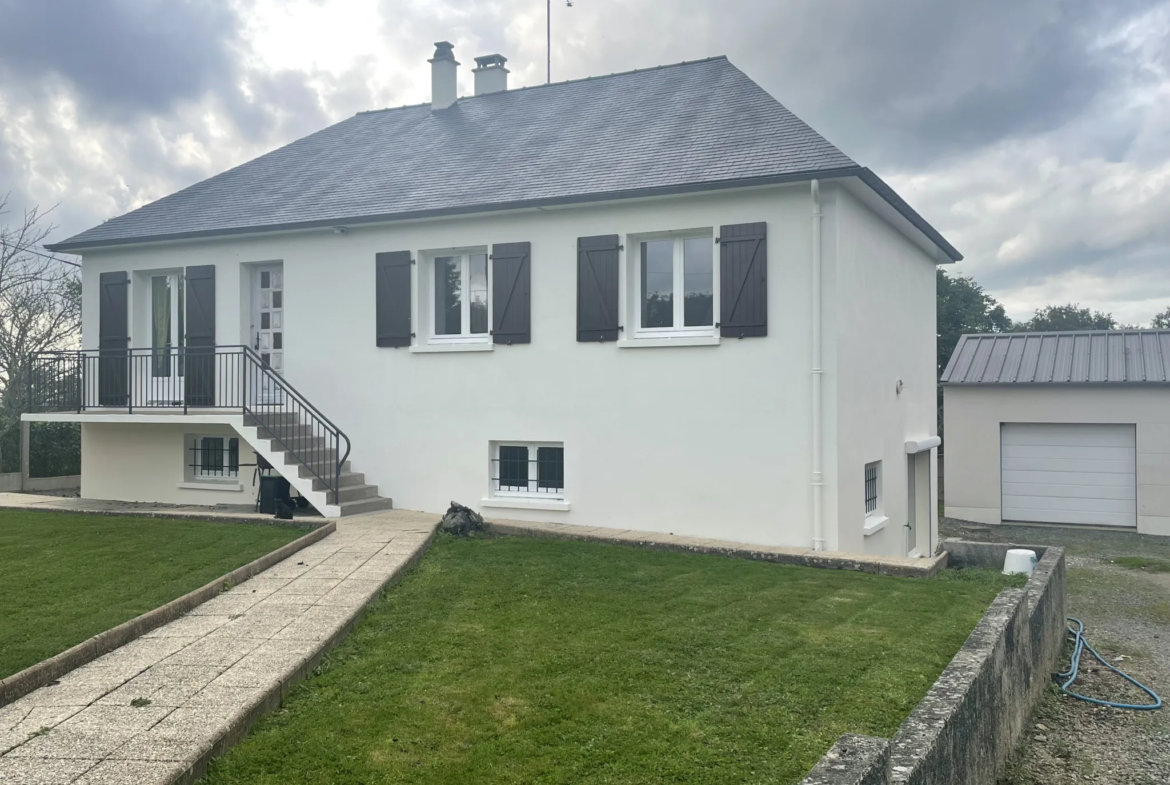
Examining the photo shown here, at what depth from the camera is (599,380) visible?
11.6m

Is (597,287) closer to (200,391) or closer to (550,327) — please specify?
(550,327)

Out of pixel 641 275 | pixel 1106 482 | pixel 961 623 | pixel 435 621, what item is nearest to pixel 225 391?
pixel 641 275

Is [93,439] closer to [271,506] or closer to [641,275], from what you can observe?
[271,506]

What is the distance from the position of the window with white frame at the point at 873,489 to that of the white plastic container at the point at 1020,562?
2168mm

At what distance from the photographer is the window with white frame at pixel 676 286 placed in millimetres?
11305

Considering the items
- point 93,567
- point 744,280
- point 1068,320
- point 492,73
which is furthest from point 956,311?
point 93,567

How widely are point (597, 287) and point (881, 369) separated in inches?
163

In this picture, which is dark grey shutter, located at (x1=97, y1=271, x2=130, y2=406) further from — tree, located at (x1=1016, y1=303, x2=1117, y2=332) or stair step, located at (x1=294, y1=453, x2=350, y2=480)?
tree, located at (x1=1016, y1=303, x2=1117, y2=332)

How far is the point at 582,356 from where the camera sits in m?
11.7

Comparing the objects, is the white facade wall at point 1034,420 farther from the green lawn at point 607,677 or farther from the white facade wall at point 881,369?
the green lawn at point 607,677

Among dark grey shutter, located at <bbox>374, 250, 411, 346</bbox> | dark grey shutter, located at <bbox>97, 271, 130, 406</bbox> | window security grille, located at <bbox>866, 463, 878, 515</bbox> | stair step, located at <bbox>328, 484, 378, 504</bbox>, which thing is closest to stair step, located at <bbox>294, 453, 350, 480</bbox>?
stair step, located at <bbox>328, 484, 378, 504</bbox>

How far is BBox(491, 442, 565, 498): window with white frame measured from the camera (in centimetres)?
1212

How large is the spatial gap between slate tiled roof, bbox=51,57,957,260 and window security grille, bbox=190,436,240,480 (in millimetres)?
3145

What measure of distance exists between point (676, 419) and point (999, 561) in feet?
13.9
